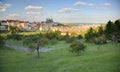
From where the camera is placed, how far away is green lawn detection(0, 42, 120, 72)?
787cm

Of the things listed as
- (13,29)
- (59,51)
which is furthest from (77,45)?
(13,29)

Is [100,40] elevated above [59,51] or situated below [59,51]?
above

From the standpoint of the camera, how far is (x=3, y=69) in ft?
24.5

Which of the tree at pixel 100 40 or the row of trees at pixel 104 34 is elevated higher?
the row of trees at pixel 104 34

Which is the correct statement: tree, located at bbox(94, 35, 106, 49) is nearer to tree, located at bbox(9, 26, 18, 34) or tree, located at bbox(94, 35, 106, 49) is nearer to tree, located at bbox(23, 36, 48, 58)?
tree, located at bbox(23, 36, 48, 58)

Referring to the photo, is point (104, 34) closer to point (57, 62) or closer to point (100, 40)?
point (100, 40)

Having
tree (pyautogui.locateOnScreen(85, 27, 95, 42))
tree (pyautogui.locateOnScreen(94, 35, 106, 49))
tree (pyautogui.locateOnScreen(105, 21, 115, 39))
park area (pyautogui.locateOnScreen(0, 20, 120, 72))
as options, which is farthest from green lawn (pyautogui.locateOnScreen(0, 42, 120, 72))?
tree (pyautogui.locateOnScreen(85, 27, 95, 42))

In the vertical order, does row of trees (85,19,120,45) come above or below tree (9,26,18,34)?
below

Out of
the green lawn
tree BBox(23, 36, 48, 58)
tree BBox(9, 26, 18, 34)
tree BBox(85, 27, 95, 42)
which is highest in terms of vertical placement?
tree BBox(9, 26, 18, 34)

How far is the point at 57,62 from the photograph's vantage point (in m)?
9.32

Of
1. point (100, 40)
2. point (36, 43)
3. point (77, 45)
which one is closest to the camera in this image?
point (100, 40)

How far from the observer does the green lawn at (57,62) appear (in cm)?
787

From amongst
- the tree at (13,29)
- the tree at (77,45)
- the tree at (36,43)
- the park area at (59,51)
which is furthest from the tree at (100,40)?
the tree at (13,29)

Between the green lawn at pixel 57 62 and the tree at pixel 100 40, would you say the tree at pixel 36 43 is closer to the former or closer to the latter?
the green lawn at pixel 57 62
